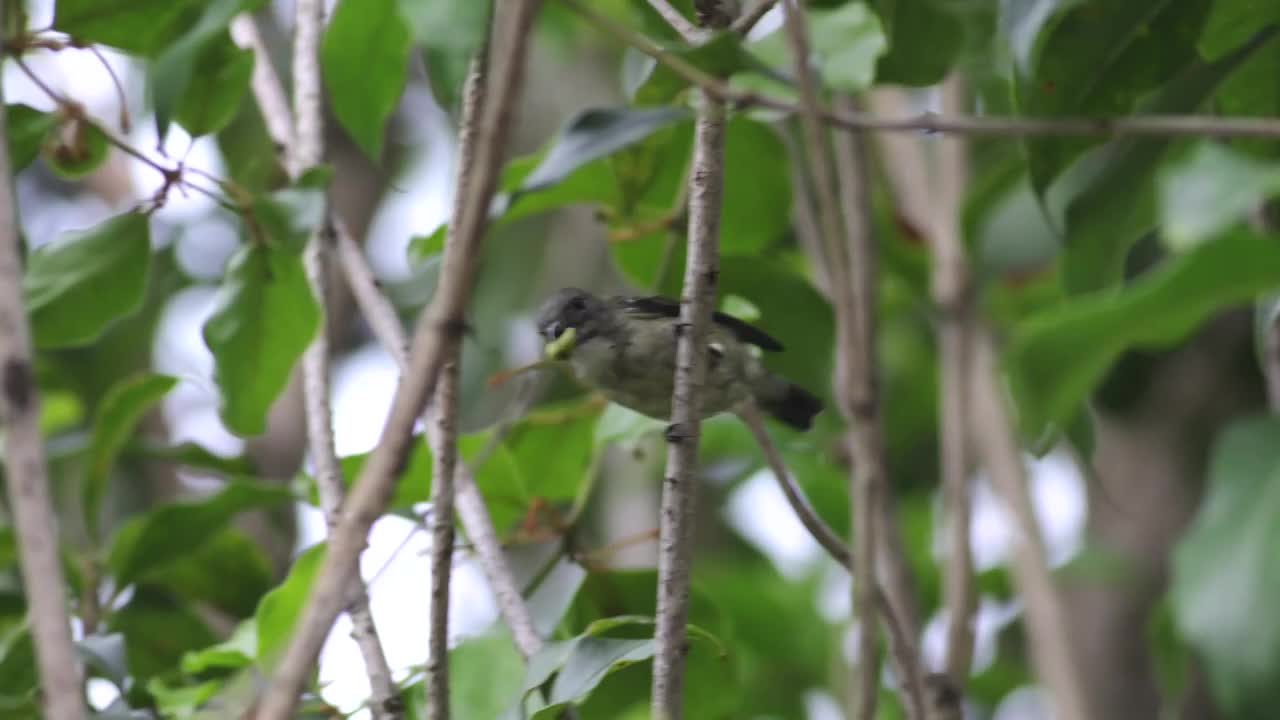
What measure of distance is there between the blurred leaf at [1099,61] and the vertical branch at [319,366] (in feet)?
3.50

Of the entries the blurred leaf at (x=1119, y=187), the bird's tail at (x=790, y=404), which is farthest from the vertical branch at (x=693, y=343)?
the bird's tail at (x=790, y=404)

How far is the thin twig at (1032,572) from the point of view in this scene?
255cm

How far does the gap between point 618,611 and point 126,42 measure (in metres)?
1.17

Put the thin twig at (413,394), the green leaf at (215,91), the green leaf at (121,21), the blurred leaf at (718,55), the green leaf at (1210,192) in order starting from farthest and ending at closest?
the green leaf at (215,91)
the green leaf at (121,21)
the blurred leaf at (718,55)
the thin twig at (413,394)
the green leaf at (1210,192)

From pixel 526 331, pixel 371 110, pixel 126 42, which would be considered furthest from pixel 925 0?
pixel 526 331

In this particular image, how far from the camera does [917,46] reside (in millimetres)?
2068

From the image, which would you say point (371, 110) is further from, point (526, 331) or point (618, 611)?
point (526, 331)

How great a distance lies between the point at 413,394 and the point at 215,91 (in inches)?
48.7

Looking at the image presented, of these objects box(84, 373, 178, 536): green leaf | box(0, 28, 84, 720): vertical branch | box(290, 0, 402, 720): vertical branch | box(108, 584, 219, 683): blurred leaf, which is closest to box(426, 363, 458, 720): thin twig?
box(290, 0, 402, 720): vertical branch

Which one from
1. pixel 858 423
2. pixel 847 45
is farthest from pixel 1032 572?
pixel 847 45

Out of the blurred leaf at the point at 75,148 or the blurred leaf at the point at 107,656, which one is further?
the blurred leaf at the point at 75,148

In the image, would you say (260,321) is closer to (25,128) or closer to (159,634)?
(25,128)

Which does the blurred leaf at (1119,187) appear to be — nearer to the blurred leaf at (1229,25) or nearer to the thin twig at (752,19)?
the blurred leaf at (1229,25)

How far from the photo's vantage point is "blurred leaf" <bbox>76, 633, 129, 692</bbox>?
223 cm
